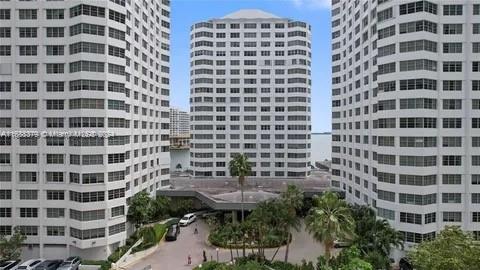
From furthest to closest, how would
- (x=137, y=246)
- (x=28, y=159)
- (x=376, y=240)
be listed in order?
1. (x=137, y=246)
2. (x=28, y=159)
3. (x=376, y=240)

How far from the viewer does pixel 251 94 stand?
9812 centimetres

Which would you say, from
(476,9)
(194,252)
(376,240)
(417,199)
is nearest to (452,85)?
(476,9)

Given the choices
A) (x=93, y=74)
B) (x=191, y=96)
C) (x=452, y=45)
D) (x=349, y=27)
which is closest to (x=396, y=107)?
(x=452, y=45)

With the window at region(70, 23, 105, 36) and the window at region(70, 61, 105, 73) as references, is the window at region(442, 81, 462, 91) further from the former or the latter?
the window at region(70, 23, 105, 36)

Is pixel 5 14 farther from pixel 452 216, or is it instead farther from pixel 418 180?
pixel 452 216

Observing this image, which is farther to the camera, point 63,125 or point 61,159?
point 61,159

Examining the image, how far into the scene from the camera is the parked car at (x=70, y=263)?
44.8 m

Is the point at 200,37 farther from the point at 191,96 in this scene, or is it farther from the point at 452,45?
the point at 452,45

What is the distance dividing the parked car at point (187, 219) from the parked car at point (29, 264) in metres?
22.8

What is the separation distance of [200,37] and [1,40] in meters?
54.9

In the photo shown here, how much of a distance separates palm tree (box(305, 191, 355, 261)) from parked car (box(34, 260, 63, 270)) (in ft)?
105

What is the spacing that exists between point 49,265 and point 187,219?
959 inches

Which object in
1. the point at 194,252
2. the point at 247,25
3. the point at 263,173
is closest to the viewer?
the point at 194,252

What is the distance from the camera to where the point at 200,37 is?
324 feet
